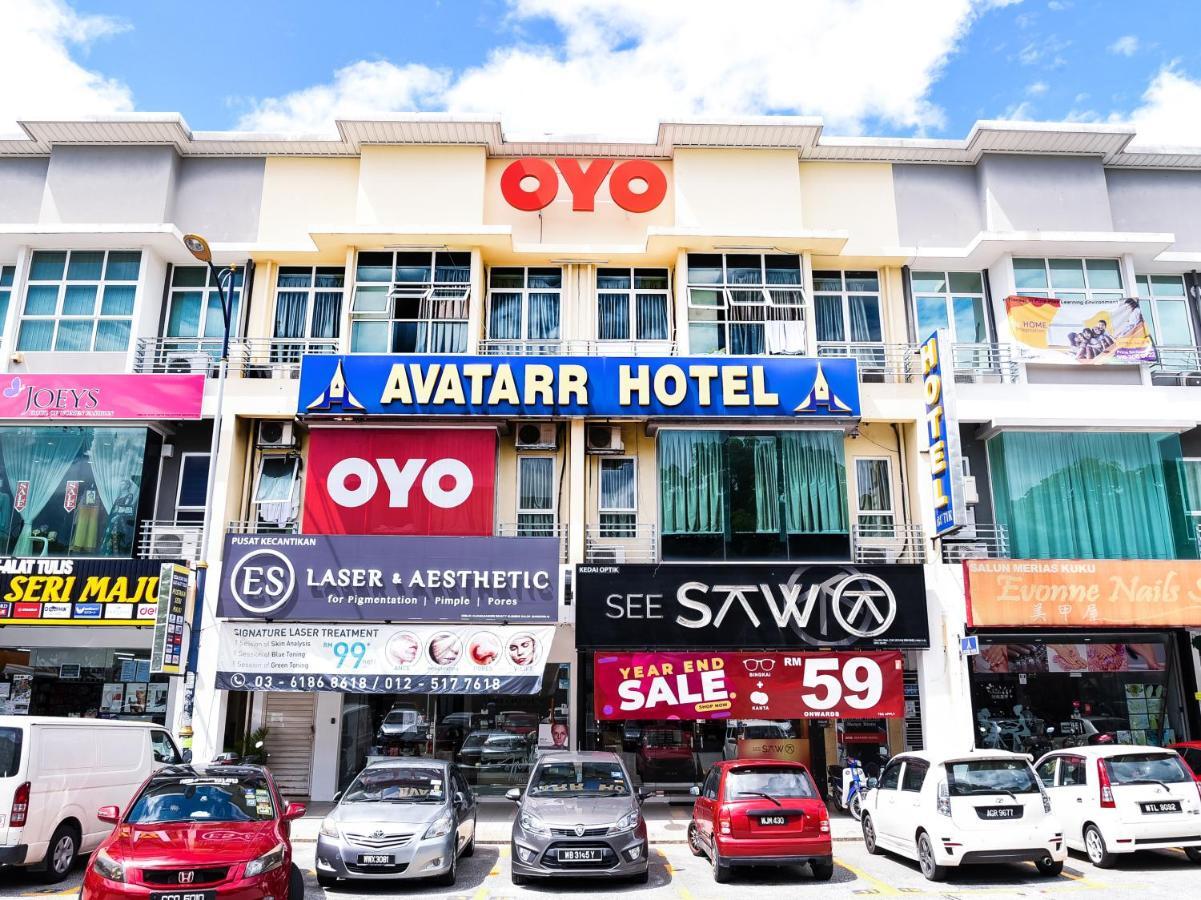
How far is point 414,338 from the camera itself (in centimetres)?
2064

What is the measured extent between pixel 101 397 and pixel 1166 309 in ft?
80.3

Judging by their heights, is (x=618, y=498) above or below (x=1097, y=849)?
above

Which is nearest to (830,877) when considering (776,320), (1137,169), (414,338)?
(776,320)

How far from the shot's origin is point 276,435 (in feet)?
66.1

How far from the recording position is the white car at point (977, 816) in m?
11.7

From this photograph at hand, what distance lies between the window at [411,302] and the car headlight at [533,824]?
1104 cm

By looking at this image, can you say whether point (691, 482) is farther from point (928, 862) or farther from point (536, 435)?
point (928, 862)

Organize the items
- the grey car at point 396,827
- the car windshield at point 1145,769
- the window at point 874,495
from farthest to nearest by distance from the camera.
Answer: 1. the window at point 874,495
2. the car windshield at point 1145,769
3. the grey car at point 396,827

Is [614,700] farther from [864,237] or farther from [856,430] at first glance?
[864,237]

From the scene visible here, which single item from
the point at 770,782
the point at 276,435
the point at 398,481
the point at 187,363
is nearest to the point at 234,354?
the point at 187,363

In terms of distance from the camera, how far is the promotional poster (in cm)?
1775

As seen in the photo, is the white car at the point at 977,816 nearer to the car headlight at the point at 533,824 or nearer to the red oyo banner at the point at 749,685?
the car headlight at the point at 533,824

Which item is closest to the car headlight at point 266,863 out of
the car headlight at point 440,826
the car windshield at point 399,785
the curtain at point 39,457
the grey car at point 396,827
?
the grey car at point 396,827

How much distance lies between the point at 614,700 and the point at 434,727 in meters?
4.17
